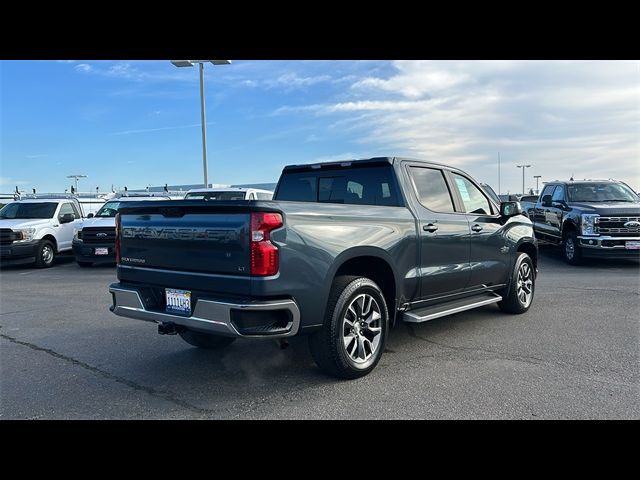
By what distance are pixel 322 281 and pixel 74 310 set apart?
5264mm

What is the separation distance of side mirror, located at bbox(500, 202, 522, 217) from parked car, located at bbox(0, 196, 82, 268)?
37.2 feet

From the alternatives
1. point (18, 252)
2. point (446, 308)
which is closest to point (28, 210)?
point (18, 252)

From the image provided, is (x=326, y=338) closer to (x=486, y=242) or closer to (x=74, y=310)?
(x=486, y=242)

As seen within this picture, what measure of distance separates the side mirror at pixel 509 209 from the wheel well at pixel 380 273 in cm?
250

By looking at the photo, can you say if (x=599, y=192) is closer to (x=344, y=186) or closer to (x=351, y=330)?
(x=344, y=186)

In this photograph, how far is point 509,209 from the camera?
643cm

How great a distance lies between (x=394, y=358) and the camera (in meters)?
5.00

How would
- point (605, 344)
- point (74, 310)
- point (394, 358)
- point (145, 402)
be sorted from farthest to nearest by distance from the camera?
point (74, 310), point (605, 344), point (394, 358), point (145, 402)

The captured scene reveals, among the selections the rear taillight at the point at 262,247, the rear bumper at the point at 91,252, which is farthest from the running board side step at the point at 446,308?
the rear bumper at the point at 91,252
